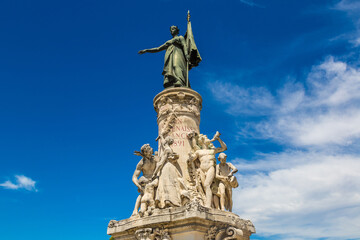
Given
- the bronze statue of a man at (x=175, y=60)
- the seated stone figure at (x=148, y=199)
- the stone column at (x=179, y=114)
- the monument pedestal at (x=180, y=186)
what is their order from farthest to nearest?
1. the bronze statue of a man at (x=175, y=60)
2. the stone column at (x=179, y=114)
3. the seated stone figure at (x=148, y=199)
4. the monument pedestal at (x=180, y=186)

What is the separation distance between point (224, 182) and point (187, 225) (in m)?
2.38

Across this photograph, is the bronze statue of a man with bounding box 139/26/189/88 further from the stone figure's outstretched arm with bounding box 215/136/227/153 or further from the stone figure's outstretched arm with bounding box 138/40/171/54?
the stone figure's outstretched arm with bounding box 215/136/227/153

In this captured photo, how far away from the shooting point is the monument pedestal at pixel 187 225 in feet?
29.9

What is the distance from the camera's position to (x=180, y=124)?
12094 millimetres

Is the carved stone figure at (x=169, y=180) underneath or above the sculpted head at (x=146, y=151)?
underneath

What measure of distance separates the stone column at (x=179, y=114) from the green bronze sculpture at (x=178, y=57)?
0.68 meters

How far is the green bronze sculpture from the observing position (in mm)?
13422

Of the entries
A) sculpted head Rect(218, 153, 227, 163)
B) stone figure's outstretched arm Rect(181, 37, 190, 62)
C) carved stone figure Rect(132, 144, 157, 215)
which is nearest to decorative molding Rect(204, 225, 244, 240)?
sculpted head Rect(218, 153, 227, 163)

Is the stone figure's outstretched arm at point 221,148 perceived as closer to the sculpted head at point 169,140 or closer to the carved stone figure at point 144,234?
the sculpted head at point 169,140

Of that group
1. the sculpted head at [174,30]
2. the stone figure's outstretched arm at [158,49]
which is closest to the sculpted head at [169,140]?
the stone figure's outstretched arm at [158,49]

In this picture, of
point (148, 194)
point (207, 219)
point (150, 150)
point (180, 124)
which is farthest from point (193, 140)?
point (207, 219)

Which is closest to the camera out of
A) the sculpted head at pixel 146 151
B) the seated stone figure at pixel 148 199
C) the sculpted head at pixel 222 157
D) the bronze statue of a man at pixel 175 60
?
the seated stone figure at pixel 148 199

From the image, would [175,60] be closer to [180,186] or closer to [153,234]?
[180,186]

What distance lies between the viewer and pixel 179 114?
1224 cm
